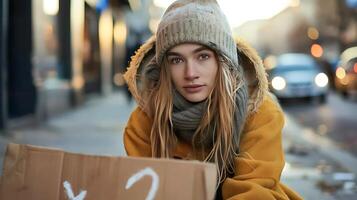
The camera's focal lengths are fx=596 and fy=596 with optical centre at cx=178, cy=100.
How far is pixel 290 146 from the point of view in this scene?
368 inches

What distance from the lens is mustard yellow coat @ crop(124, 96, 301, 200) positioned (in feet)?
7.64

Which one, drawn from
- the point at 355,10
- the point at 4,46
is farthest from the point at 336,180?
the point at 355,10

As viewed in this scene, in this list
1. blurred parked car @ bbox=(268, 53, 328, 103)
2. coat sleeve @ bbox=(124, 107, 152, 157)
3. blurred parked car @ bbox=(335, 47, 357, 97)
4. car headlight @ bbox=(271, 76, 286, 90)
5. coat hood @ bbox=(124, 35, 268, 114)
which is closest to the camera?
coat hood @ bbox=(124, 35, 268, 114)

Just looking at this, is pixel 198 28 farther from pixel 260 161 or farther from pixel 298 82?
pixel 298 82

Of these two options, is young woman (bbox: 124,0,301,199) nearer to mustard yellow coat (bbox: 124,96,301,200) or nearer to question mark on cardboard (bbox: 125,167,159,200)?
mustard yellow coat (bbox: 124,96,301,200)

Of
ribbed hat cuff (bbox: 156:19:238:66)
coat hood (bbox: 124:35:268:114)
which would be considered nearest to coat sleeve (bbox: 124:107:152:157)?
coat hood (bbox: 124:35:268:114)

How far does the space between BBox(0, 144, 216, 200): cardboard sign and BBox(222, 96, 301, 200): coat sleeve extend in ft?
1.59

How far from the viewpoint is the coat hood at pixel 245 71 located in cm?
260

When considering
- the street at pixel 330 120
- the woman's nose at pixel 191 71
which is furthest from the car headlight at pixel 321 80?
the woman's nose at pixel 191 71

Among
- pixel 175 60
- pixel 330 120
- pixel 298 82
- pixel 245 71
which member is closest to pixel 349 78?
pixel 298 82

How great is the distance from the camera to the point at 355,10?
4628 centimetres

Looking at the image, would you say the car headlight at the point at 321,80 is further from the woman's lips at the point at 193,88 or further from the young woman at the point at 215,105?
the woman's lips at the point at 193,88

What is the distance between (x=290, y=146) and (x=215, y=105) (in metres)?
7.08

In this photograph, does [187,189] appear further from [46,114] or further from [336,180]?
[46,114]
